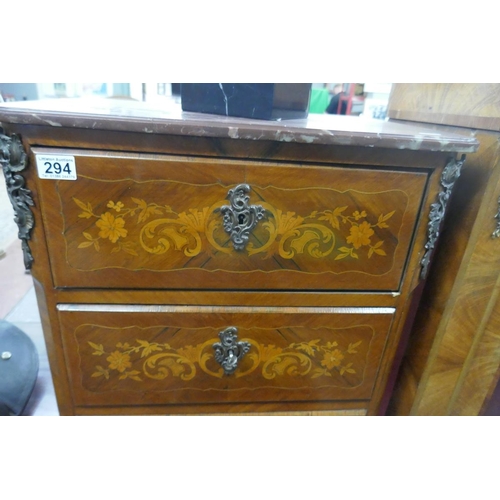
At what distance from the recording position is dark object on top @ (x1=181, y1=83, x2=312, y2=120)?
62 centimetres

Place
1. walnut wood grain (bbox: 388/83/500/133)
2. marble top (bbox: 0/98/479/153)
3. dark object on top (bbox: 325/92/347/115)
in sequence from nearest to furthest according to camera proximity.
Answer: marble top (bbox: 0/98/479/153) → walnut wood grain (bbox: 388/83/500/133) → dark object on top (bbox: 325/92/347/115)

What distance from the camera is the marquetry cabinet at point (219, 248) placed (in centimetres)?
51

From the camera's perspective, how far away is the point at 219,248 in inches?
22.5

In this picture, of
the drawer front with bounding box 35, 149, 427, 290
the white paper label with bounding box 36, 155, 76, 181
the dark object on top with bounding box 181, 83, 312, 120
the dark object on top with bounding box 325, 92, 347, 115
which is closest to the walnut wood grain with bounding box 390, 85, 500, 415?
the drawer front with bounding box 35, 149, 427, 290

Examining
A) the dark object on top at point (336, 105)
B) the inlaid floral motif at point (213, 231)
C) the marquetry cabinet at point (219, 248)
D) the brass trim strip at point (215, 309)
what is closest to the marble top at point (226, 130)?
the marquetry cabinet at point (219, 248)

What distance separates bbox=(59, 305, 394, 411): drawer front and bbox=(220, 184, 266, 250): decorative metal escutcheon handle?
140mm

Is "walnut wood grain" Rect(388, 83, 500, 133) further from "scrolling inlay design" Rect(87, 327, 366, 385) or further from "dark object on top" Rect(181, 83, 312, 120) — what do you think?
"scrolling inlay design" Rect(87, 327, 366, 385)

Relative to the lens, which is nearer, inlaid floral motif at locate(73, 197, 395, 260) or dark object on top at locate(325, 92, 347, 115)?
inlaid floral motif at locate(73, 197, 395, 260)

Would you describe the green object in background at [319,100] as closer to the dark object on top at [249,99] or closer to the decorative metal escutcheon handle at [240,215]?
the dark object on top at [249,99]

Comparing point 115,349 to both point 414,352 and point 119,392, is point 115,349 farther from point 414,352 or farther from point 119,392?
point 414,352

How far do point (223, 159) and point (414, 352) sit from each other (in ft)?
1.97

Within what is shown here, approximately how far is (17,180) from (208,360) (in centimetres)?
42

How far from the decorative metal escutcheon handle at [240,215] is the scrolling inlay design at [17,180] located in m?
0.28
